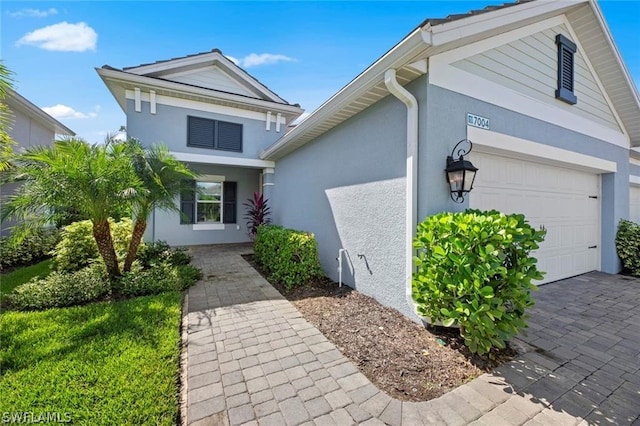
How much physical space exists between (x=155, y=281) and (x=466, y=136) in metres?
5.77

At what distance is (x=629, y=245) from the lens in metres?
6.50

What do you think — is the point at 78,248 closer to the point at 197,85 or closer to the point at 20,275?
the point at 20,275

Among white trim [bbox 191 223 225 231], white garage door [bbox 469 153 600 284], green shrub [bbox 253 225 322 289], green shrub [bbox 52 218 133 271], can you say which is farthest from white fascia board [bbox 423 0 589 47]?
white trim [bbox 191 223 225 231]

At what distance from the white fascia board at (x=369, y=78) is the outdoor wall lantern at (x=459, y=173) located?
1.41 metres

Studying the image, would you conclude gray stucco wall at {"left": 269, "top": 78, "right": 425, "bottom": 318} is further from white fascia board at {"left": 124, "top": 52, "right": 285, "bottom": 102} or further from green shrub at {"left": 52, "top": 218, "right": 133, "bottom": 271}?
white fascia board at {"left": 124, "top": 52, "right": 285, "bottom": 102}

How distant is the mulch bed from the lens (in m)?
2.51

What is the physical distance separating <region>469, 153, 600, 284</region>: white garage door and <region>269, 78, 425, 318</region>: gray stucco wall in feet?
4.45

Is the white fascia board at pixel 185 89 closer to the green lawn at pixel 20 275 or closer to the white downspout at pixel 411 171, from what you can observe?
the green lawn at pixel 20 275

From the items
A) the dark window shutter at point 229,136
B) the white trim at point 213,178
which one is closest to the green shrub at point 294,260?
the dark window shutter at point 229,136

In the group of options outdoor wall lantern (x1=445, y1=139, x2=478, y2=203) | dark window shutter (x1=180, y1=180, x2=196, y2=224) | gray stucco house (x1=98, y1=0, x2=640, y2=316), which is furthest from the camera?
dark window shutter (x1=180, y1=180, x2=196, y2=224)

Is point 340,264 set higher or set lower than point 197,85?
lower

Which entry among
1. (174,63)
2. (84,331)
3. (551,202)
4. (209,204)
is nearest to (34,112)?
(174,63)

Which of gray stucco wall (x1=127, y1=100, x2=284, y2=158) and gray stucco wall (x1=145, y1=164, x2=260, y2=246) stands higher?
gray stucco wall (x1=127, y1=100, x2=284, y2=158)

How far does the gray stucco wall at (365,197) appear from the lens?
3930 mm
